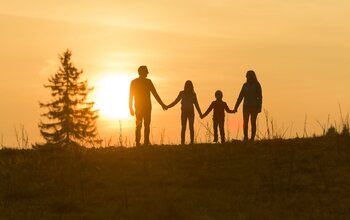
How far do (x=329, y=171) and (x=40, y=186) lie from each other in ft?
21.0

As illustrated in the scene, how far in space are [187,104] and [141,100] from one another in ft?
7.75

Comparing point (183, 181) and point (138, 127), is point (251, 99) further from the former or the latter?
point (183, 181)

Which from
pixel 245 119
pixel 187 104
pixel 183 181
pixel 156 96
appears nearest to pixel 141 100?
pixel 156 96

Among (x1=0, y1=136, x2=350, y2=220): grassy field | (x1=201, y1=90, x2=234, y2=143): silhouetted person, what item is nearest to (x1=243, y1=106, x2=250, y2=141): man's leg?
(x1=201, y1=90, x2=234, y2=143): silhouetted person

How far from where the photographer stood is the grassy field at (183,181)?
1373 cm

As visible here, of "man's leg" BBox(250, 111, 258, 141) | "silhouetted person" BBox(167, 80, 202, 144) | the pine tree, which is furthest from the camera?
the pine tree

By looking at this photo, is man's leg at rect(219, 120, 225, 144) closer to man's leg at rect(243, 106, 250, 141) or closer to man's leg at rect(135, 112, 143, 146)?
man's leg at rect(243, 106, 250, 141)

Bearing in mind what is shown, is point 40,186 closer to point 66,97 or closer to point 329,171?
point 329,171

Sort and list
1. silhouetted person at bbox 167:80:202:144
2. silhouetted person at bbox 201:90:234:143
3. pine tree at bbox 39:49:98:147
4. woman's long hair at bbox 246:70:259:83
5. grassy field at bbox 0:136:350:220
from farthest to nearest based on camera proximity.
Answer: pine tree at bbox 39:49:98:147, silhouetted person at bbox 201:90:234:143, silhouetted person at bbox 167:80:202:144, woman's long hair at bbox 246:70:259:83, grassy field at bbox 0:136:350:220

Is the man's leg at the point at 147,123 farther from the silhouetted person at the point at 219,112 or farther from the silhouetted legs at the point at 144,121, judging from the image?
the silhouetted person at the point at 219,112

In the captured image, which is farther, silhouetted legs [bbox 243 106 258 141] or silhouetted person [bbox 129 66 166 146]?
silhouetted legs [bbox 243 106 258 141]

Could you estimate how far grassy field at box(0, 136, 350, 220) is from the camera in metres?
13.7

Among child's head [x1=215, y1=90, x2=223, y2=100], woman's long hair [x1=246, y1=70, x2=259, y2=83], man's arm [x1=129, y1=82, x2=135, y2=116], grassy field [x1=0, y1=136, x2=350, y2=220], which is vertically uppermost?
woman's long hair [x1=246, y1=70, x2=259, y2=83]

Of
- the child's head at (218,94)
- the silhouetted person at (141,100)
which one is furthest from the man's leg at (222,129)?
the silhouetted person at (141,100)
